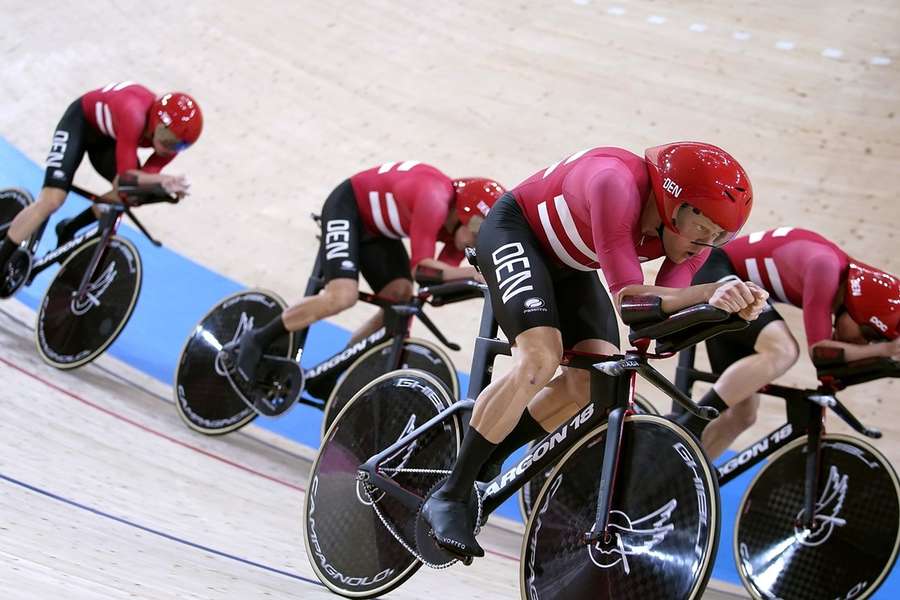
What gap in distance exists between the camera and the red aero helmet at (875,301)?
394cm

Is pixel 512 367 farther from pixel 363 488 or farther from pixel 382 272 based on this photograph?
pixel 382 272

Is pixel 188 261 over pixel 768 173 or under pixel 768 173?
under

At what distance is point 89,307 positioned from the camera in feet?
16.8

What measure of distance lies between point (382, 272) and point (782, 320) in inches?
66.7

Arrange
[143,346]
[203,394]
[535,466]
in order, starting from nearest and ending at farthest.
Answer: [535,466], [203,394], [143,346]

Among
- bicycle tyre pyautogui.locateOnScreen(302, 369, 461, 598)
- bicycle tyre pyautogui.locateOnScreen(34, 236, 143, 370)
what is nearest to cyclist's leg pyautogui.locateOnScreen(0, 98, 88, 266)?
bicycle tyre pyautogui.locateOnScreen(34, 236, 143, 370)

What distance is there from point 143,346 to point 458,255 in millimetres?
2259

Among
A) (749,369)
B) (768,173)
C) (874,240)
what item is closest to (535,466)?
(749,369)

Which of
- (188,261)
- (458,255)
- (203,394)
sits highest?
(458,255)

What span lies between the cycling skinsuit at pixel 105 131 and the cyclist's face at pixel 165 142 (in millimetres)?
50

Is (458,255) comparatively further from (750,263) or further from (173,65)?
(173,65)

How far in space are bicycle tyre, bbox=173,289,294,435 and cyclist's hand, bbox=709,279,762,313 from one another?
3.07 m

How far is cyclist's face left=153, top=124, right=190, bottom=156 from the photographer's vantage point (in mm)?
5125

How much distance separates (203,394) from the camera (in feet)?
16.0
